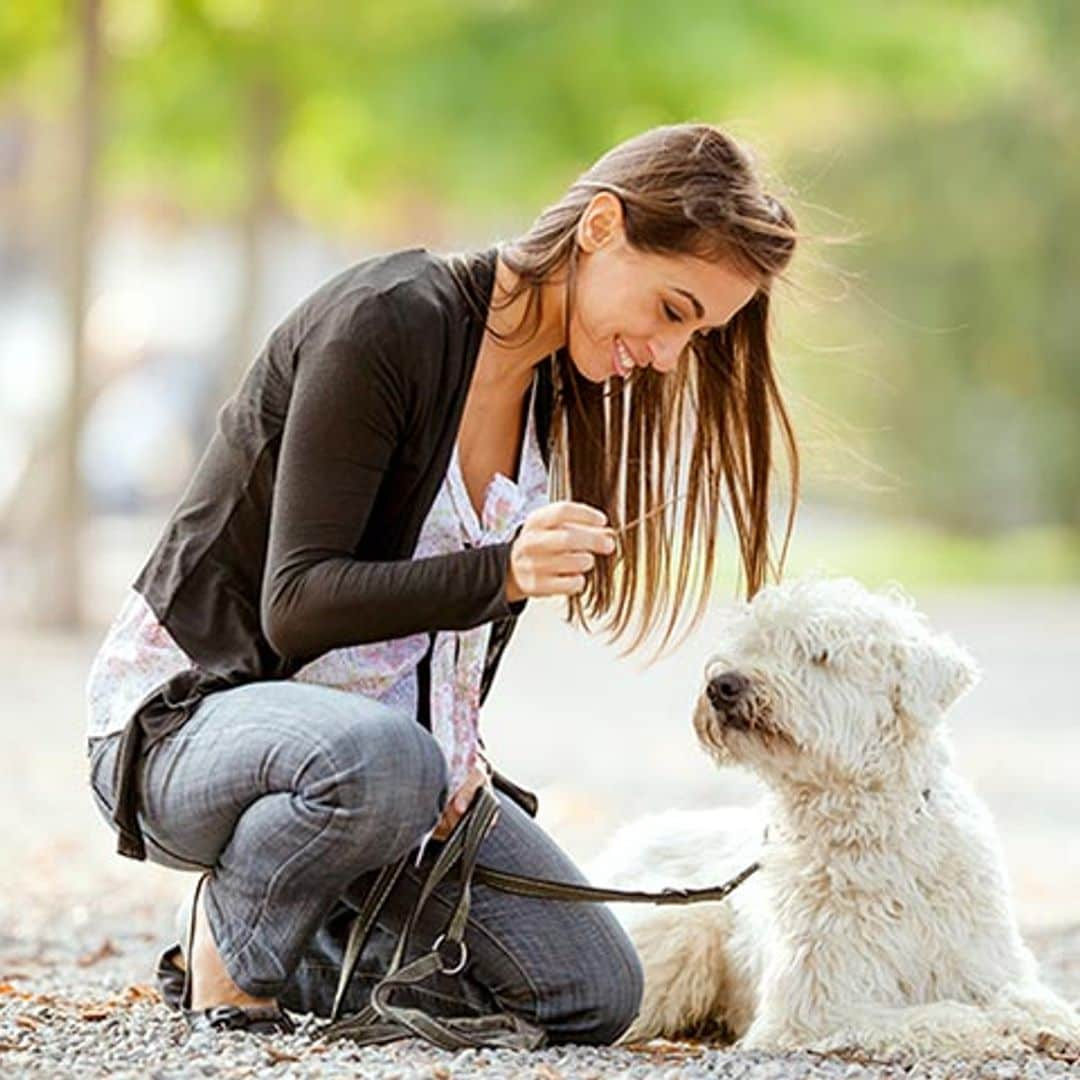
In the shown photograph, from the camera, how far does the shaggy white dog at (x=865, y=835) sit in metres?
4.60

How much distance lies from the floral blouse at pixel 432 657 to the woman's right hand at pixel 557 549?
0.36 metres

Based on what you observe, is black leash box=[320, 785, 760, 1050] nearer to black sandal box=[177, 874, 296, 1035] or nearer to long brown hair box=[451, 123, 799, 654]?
black sandal box=[177, 874, 296, 1035]

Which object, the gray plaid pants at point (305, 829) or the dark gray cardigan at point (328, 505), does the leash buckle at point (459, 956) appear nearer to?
the gray plaid pants at point (305, 829)

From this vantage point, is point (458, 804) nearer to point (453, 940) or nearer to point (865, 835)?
point (453, 940)

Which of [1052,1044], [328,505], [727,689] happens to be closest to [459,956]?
[727,689]

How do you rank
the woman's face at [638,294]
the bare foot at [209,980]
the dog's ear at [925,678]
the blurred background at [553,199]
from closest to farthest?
the woman's face at [638,294]
the bare foot at [209,980]
the dog's ear at [925,678]
the blurred background at [553,199]

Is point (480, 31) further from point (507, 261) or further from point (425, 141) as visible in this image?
point (507, 261)

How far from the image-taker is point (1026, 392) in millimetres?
23891

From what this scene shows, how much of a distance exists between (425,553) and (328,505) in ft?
1.05

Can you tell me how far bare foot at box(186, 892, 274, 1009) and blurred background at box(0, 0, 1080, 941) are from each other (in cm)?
153

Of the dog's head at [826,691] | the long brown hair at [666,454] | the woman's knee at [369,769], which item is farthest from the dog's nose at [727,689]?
the woman's knee at [369,769]

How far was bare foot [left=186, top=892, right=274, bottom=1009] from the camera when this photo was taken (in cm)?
452

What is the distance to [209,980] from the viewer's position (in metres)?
4.55

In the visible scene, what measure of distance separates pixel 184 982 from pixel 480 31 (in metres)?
11.6
